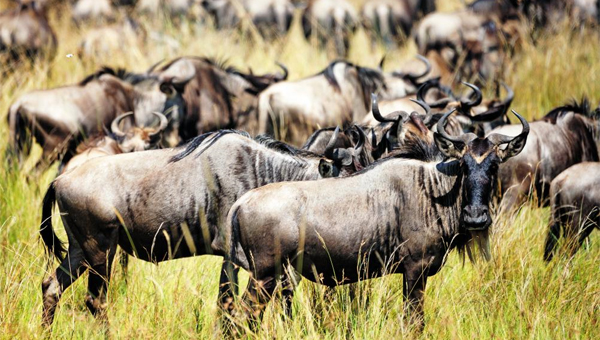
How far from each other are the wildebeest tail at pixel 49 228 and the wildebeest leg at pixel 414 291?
2151 mm

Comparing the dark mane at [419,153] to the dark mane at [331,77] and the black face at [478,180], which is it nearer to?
the black face at [478,180]

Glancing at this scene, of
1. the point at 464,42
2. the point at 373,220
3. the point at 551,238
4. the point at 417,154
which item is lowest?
the point at 464,42

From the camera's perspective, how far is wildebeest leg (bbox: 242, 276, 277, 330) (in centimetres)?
413

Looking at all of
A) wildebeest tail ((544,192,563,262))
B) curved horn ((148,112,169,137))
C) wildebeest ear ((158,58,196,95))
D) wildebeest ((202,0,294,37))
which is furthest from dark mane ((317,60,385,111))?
wildebeest ((202,0,294,37))

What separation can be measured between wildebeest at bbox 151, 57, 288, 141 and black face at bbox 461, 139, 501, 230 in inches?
175

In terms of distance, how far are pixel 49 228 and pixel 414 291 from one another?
2.28m

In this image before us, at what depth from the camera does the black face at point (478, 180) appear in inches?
167

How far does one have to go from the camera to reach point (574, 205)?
595 centimetres

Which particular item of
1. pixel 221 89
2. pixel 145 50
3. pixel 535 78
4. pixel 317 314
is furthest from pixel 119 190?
pixel 145 50

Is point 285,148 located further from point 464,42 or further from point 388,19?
point 388,19

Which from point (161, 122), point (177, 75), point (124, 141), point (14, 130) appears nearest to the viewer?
point (161, 122)

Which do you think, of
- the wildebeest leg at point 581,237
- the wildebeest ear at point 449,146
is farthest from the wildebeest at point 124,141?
the wildebeest leg at point 581,237

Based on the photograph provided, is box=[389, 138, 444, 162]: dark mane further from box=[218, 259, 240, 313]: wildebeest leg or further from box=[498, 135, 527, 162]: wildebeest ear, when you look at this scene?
box=[218, 259, 240, 313]: wildebeest leg

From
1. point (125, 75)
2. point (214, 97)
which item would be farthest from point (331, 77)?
point (125, 75)
